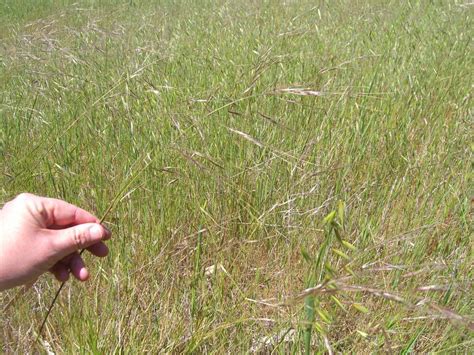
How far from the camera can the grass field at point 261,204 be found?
1.18 metres

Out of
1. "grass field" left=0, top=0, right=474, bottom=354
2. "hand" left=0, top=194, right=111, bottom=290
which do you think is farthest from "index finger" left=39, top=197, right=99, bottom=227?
"grass field" left=0, top=0, right=474, bottom=354

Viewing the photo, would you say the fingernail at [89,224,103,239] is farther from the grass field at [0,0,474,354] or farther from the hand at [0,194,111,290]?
the grass field at [0,0,474,354]

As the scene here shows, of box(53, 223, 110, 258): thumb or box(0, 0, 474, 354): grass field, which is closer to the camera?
box(53, 223, 110, 258): thumb

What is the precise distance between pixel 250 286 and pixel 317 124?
2.43 feet

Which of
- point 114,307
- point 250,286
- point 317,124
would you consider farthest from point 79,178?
point 317,124

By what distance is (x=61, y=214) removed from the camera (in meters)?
1.07

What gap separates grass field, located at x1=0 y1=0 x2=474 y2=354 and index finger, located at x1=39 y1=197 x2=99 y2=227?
0.14 meters

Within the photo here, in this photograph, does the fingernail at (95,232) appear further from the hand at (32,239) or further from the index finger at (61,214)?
the index finger at (61,214)

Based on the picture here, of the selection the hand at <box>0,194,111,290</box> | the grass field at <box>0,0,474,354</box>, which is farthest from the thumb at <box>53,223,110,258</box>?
the grass field at <box>0,0,474,354</box>

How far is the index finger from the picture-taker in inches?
40.9

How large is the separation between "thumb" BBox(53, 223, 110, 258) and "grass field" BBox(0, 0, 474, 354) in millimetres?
183

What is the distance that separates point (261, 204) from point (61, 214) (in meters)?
0.67

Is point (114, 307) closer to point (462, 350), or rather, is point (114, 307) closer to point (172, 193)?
point (172, 193)

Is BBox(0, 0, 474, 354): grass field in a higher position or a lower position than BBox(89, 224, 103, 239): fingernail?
lower
